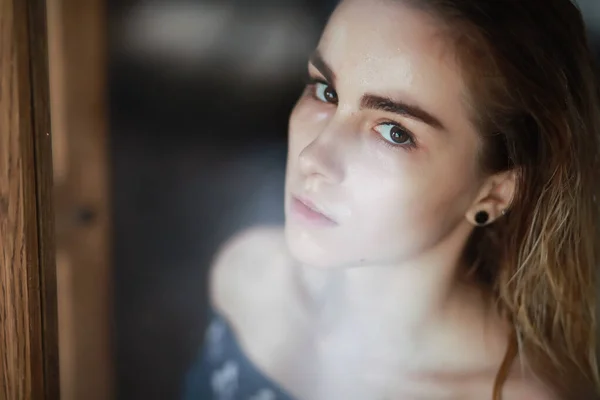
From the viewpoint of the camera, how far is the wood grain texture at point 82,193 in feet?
3.05

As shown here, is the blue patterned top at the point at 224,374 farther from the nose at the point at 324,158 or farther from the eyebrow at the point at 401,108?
the eyebrow at the point at 401,108

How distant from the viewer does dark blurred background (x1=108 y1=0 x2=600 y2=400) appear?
90 cm

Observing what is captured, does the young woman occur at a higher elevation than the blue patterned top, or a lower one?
higher

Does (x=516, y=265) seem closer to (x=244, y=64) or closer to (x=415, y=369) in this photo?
(x=415, y=369)

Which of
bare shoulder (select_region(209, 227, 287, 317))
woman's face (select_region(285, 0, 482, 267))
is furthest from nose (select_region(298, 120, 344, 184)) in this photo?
bare shoulder (select_region(209, 227, 287, 317))

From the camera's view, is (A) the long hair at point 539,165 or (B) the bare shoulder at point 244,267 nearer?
(A) the long hair at point 539,165

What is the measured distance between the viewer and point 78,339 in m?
0.98

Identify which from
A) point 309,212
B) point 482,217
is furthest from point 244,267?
point 482,217

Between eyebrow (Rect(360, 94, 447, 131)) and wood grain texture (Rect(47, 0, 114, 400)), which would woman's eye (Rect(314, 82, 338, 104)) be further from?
wood grain texture (Rect(47, 0, 114, 400))

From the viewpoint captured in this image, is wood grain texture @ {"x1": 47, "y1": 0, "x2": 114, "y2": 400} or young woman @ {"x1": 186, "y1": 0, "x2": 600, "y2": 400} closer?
young woman @ {"x1": 186, "y1": 0, "x2": 600, "y2": 400}

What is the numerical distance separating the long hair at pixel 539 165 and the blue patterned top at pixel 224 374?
1.18 feet

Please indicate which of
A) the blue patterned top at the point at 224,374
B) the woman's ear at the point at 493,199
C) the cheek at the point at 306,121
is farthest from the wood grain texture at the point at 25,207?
the woman's ear at the point at 493,199

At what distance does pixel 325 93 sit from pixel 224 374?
464 millimetres

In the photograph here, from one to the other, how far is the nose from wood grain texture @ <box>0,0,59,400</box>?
39 cm
